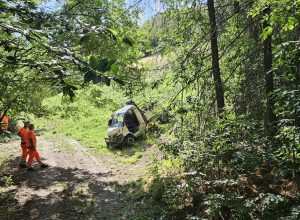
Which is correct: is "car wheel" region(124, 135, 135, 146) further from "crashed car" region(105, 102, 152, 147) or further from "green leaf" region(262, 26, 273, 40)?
"green leaf" region(262, 26, 273, 40)

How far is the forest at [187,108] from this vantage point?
5.49m

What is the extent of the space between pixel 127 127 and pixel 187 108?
9618mm

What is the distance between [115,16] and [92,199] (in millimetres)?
5761

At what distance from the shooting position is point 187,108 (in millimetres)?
8469

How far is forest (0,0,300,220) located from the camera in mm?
5492

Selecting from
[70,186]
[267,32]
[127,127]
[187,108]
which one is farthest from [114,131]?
[267,32]

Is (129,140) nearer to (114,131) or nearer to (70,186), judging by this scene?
(114,131)

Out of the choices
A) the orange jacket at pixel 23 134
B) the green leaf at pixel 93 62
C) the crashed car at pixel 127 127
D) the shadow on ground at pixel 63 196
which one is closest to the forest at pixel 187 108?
the shadow on ground at pixel 63 196

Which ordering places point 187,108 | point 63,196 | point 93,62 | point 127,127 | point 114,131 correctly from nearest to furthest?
point 93,62 → point 187,108 → point 63,196 → point 114,131 → point 127,127

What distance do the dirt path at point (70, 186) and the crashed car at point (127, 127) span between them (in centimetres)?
114

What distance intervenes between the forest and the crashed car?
10.8 ft

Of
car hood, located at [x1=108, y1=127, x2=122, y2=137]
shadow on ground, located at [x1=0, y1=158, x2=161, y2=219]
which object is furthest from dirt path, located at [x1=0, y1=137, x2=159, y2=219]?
car hood, located at [x1=108, y1=127, x2=122, y2=137]

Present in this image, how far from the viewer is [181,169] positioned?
1063 centimetres

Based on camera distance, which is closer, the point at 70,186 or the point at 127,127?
the point at 70,186
